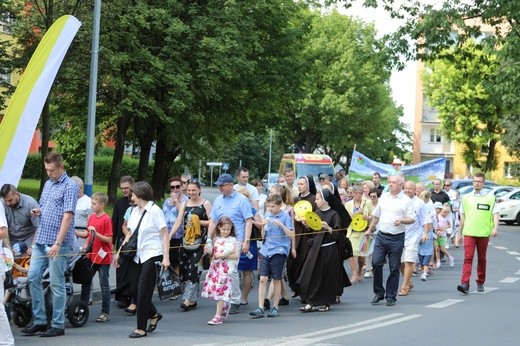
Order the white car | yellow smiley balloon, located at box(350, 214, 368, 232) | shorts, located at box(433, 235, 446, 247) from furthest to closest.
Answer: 1. the white car
2. shorts, located at box(433, 235, 446, 247)
3. yellow smiley balloon, located at box(350, 214, 368, 232)

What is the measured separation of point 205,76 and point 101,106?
4.29 metres

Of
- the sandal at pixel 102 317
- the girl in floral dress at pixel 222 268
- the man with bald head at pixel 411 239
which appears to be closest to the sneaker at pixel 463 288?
the man with bald head at pixel 411 239

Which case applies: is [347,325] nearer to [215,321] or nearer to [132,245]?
[215,321]

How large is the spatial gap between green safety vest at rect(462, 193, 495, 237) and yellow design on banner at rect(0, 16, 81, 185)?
710 cm

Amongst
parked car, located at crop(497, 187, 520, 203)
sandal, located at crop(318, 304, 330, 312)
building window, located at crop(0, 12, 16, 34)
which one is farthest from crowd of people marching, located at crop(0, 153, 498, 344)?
parked car, located at crop(497, 187, 520, 203)

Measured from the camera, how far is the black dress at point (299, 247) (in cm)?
1281

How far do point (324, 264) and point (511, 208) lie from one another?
3053cm

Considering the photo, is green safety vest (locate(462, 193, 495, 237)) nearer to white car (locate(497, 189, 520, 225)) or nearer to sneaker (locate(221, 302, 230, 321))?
sneaker (locate(221, 302, 230, 321))

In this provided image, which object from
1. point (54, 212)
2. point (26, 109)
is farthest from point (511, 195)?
point (26, 109)

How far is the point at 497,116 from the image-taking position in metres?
75.2

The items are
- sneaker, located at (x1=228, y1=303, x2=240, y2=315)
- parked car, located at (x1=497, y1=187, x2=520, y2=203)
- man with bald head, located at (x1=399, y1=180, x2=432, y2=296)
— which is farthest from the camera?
parked car, located at (x1=497, y1=187, x2=520, y2=203)

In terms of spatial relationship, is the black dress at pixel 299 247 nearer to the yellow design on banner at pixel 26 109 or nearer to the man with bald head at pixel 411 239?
the man with bald head at pixel 411 239

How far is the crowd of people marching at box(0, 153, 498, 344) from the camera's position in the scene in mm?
9961

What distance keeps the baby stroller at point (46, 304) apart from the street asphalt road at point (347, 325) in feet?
0.46
